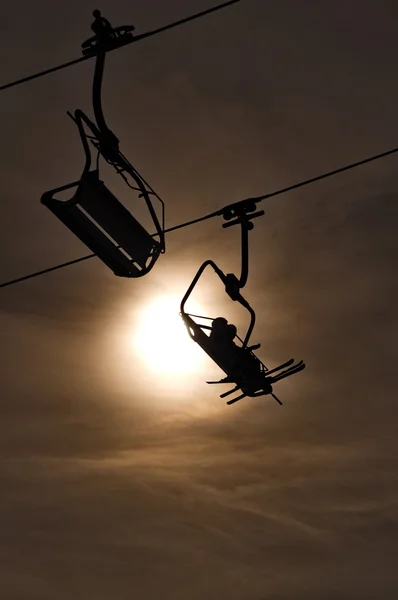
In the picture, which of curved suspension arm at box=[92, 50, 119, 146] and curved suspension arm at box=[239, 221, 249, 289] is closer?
curved suspension arm at box=[92, 50, 119, 146]

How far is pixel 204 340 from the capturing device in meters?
18.2

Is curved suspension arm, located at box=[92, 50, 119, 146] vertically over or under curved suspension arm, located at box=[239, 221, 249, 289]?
over

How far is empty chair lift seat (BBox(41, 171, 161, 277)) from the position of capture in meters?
16.0

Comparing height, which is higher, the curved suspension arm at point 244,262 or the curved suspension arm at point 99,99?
the curved suspension arm at point 99,99

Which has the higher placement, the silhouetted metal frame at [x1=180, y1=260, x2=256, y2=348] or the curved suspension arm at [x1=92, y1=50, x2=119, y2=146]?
the curved suspension arm at [x1=92, y1=50, x2=119, y2=146]

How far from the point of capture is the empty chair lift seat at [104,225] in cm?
1603

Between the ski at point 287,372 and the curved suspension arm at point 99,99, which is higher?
the curved suspension arm at point 99,99

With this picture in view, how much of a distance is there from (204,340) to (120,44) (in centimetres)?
455

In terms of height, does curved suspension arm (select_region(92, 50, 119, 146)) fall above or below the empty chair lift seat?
above

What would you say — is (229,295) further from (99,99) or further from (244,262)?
(99,99)

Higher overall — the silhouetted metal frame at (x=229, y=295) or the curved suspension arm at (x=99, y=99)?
the curved suspension arm at (x=99, y=99)

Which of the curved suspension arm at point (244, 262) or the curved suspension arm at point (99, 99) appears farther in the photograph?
the curved suspension arm at point (244, 262)

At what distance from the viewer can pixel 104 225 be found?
16281 millimetres

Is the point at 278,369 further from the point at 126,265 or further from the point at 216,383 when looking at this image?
the point at 126,265
